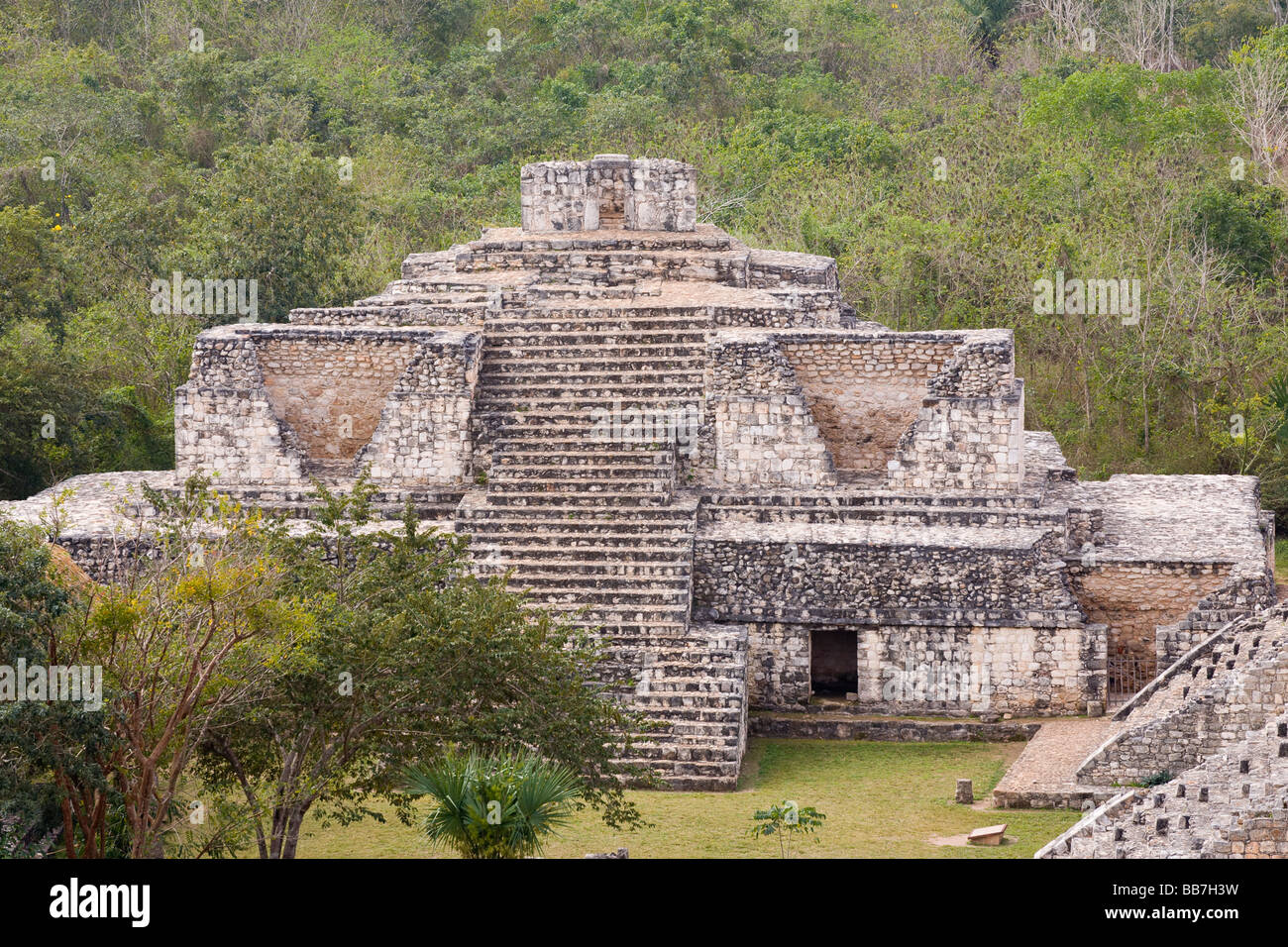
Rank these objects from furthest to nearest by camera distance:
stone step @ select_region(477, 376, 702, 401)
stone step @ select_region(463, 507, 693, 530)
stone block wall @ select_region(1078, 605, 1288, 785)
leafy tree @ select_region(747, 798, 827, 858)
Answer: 1. stone step @ select_region(477, 376, 702, 401)
2. stone step @ select_region(463, 507, 693, 530)
3. stone block wall @ select_region(1078, 605, 1288, 785)
4. leafy tree @ select_region(747, 798, 827, 858)

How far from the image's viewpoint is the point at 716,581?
2273 centimetres

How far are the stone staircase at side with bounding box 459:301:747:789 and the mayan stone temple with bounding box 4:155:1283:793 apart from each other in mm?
27

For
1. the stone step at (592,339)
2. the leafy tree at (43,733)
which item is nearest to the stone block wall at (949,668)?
the stone step at (592,339)

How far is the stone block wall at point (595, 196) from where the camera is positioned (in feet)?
88.8

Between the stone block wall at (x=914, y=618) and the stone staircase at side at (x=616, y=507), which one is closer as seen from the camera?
the stone staircase at side at (x=616, y=507)

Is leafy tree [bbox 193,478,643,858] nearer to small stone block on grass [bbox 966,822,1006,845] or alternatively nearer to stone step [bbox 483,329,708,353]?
small stone block on grass [bbox 966,822,1006,845]

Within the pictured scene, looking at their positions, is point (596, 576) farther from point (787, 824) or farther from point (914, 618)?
point (787, 824)

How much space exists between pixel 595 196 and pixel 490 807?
488 inches

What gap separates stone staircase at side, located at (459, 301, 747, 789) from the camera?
21297 mm

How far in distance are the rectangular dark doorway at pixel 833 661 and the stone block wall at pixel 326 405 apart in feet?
13.5

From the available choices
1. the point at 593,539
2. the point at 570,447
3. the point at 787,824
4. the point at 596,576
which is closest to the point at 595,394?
the point at 570,447

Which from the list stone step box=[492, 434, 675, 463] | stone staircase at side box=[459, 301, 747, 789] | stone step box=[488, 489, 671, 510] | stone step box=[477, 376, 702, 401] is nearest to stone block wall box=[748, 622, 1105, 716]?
stone staircase at side box=[459, 301, 747, 789]

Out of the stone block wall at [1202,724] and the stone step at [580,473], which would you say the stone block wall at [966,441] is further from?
the stone block wall at [1202,724]

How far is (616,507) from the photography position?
2297cm
